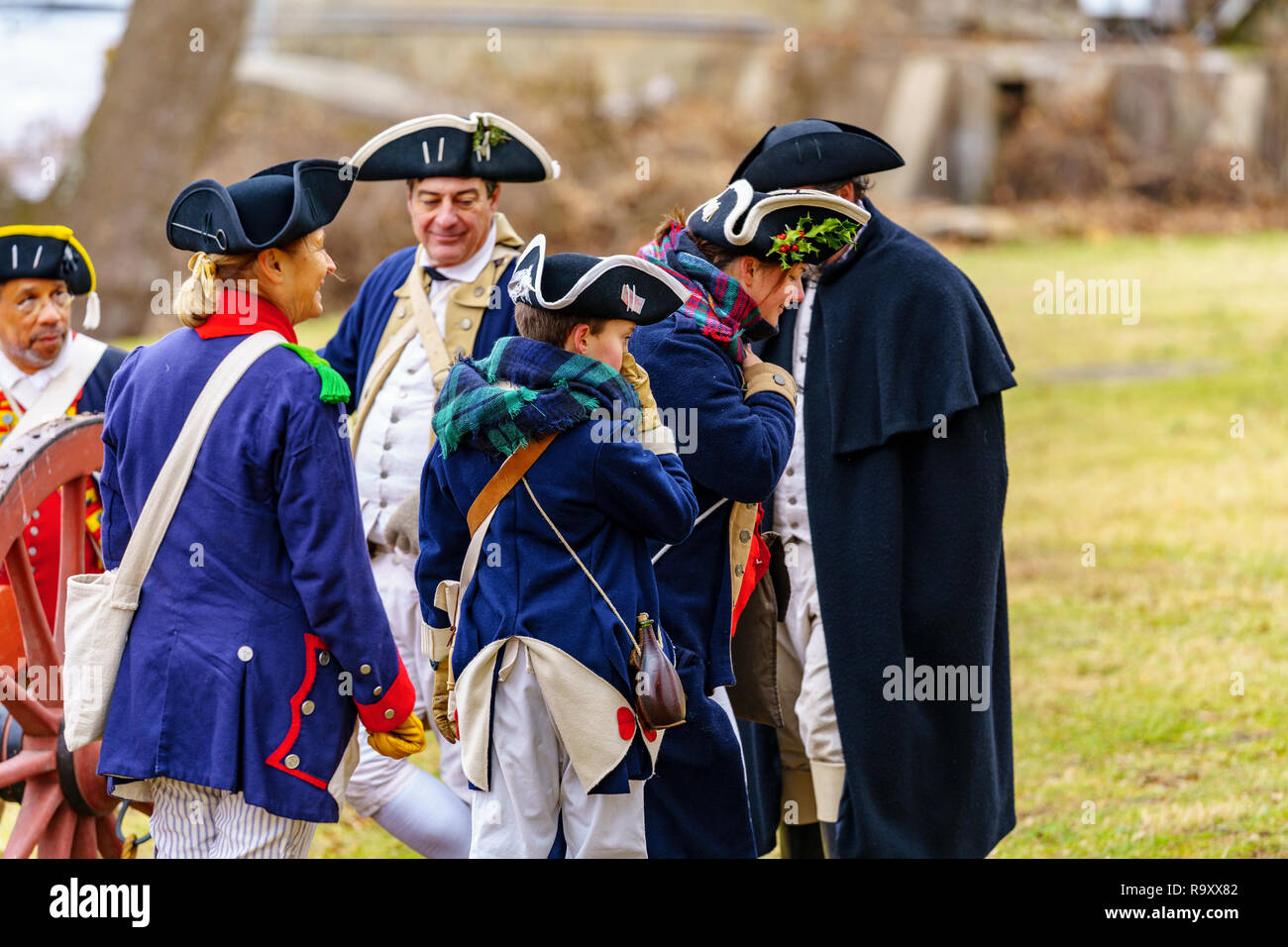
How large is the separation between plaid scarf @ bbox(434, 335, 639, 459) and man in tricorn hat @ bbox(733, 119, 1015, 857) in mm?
1155

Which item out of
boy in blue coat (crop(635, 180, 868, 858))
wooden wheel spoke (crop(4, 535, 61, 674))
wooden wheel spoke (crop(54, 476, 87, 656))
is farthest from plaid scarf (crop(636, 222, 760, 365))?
wooden wheel spoke (crop(4, 535, 61, 674))

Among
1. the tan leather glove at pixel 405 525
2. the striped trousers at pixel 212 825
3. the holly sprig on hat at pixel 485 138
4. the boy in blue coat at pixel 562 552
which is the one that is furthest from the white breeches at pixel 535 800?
the holly sprig on hat at pixel 485 138

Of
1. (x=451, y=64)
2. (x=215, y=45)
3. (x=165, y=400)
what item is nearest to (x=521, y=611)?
(x=165, y=400)

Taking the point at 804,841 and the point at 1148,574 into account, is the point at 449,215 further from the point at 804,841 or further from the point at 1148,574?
the point at 1148,574

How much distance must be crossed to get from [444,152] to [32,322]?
4.09ft

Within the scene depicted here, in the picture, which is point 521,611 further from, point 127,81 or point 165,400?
point 127,81

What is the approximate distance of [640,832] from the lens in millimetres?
3463

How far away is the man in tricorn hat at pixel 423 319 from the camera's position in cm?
462

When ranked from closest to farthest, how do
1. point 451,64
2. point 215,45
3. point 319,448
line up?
point 319,448
point 215,45
point 451,64

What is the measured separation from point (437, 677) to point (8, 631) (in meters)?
1.31

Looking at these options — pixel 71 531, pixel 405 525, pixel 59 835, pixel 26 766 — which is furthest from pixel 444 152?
pixel 59 835

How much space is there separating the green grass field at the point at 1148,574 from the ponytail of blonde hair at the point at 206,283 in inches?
103

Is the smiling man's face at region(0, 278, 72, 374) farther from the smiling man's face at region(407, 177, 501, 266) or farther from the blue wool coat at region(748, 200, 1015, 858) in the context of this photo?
the blue wool coat at region(748, 200, 1015, 858)

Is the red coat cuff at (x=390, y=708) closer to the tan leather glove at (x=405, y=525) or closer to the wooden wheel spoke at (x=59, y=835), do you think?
the tan leather glove at (x=405, y=525)
